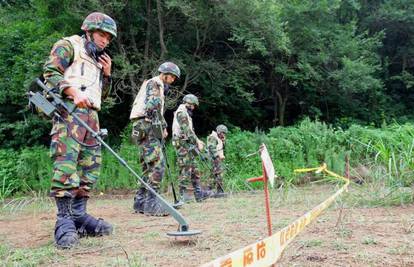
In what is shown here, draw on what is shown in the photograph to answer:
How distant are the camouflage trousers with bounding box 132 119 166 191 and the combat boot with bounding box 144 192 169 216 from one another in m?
0.16

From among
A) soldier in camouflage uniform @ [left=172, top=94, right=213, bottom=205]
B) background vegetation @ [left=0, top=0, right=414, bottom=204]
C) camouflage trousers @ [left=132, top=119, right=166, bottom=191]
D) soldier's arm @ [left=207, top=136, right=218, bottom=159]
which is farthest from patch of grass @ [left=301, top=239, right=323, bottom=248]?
background vegetation @ [left=0, top=0, right=414, bottom=204]

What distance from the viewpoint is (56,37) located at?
427 inches

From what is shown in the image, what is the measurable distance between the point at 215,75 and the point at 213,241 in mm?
10842

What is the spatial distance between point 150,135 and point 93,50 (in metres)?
1.58

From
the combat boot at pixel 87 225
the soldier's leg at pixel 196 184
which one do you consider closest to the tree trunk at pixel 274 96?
the soldier's leg at pixel 196 184

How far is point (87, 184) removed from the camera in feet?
11.0

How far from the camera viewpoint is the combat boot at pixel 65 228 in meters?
2.89

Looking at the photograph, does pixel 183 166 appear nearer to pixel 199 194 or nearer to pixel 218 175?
pixel 199 194

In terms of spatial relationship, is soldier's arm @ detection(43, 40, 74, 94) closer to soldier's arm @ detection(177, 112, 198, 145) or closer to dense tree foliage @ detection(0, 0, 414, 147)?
soldier's arm @ detection(177, 112, 198, 145)

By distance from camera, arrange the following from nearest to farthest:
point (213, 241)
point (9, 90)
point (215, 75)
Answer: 1. point (213, 241)
2. point (9, 90)
3. point (215, 75)

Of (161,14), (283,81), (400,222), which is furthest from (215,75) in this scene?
(400,222)

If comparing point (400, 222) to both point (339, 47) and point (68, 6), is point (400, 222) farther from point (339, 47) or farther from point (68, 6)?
point (339, 47)

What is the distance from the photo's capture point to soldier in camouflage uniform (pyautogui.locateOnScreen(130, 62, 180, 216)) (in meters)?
4.79

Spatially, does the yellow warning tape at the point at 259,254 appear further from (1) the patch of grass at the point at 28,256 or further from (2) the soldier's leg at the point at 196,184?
(2) the soldier's leg at the point at 196,184
